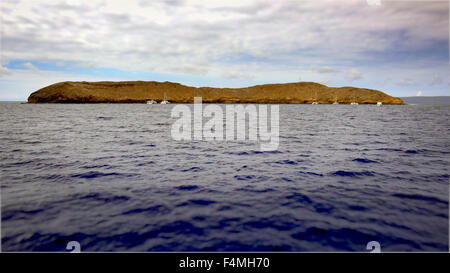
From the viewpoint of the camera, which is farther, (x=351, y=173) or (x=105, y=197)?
(x=351, y=173)

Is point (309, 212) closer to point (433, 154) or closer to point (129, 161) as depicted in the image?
point (129, 161)

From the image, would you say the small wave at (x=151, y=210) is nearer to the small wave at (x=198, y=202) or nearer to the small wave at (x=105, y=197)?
the small wave at (x=198, y=202)

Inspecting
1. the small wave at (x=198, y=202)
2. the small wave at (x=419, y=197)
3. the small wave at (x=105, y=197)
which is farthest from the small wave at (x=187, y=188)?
the small wave at (x=419, y=197)

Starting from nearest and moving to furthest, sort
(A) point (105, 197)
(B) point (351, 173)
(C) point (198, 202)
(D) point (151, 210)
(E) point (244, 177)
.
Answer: (D) point (151, 210), (C) point (198, 202), (A) point (105, 197), (E) point (244, 177), (B) point (351, 173)

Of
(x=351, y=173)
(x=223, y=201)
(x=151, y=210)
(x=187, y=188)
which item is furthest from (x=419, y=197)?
(x=151, y=210)

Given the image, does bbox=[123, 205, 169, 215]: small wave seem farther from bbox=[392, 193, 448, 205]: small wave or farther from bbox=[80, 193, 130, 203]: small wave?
bbox=[392, 193, 448, 205]: small wave

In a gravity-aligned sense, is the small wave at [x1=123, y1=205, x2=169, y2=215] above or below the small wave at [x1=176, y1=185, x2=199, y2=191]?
below

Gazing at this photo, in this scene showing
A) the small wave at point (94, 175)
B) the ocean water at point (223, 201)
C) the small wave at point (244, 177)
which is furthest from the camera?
the small wave at point (94, 175)

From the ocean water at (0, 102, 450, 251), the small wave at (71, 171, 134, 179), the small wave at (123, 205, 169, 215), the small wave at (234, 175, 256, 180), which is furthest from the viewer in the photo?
the small wave at (71, 171, 134, 179)

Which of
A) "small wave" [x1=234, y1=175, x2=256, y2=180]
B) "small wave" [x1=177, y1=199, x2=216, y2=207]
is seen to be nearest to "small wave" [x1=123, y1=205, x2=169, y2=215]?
"small wave" [x1=177, y1=199, x2=216, y2=207]

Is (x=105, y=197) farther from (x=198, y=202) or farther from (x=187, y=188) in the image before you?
(x=198, y=202)

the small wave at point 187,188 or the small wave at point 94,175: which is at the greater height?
the small wave at point 94,175
